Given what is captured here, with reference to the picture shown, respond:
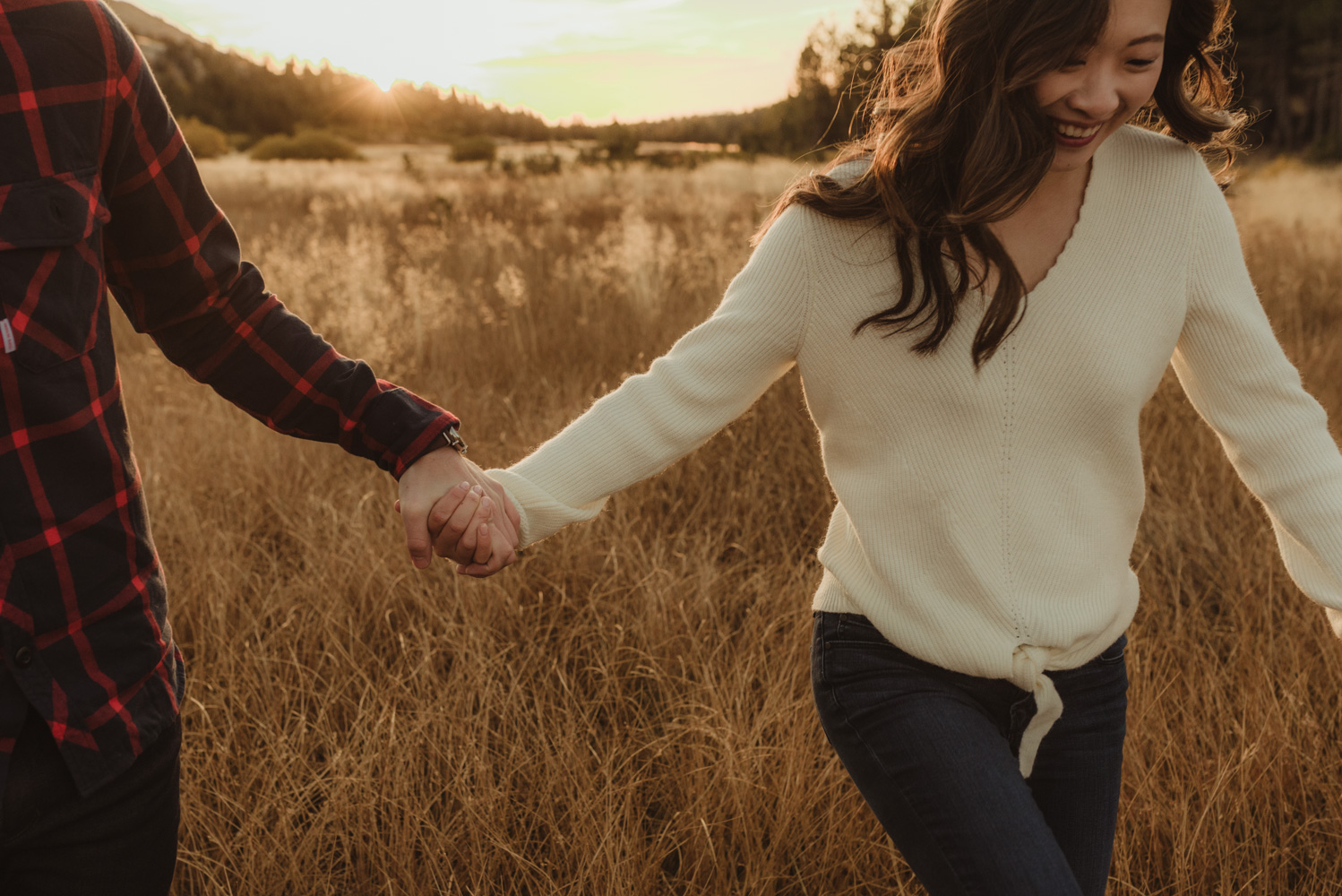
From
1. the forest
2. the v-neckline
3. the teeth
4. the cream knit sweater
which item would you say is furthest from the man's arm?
the forest

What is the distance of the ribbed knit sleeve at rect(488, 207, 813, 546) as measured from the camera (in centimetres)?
129

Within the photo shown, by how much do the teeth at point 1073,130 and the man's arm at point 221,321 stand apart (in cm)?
95

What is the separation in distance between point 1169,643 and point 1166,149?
1.46m

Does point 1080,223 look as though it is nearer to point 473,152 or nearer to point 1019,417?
point 1019,417

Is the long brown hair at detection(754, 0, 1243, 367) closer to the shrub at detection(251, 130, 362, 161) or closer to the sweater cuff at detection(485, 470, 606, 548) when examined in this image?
the sweater cuff at detection(485, 470, 606, 548)

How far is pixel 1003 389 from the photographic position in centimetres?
124

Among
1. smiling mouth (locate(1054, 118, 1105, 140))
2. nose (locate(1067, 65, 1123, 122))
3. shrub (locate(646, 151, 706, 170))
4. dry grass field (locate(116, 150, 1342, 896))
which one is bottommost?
dry grass field (locate(116, 150, 1342, 896))

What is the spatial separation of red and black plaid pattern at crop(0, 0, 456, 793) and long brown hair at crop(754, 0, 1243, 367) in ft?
2.80

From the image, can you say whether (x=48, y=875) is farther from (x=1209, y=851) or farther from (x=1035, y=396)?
(x=1209, y=851)

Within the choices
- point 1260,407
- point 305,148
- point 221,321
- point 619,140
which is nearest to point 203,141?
point 305,148

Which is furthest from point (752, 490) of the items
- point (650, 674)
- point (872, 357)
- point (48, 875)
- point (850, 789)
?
point (48, 875)

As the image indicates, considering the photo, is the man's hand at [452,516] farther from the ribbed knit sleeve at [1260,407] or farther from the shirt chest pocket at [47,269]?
the ribbed knit sleeve at [1260,407]

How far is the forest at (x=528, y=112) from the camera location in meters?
19.8

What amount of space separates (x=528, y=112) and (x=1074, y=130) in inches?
1777
